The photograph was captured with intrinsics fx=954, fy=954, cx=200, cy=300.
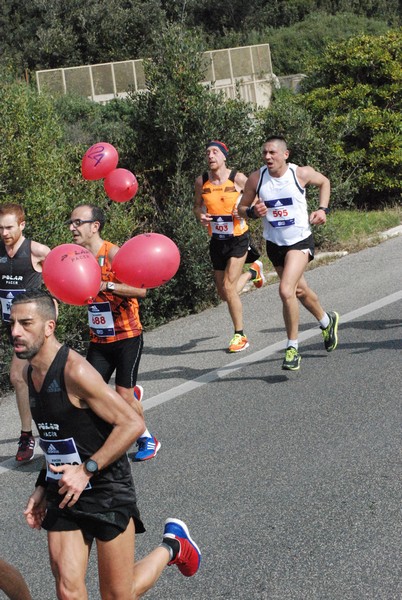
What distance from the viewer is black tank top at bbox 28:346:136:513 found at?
13.9 ft

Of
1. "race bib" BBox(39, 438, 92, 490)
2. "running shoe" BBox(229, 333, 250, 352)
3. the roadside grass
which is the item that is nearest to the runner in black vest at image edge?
"running shoe" BBox(229, 333, 250, 352)

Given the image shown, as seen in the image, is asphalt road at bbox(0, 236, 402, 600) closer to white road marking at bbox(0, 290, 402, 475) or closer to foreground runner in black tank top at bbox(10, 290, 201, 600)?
white road marking at bbox(0, 290, 402, 475)

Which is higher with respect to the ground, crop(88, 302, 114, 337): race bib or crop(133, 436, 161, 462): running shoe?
crop(88, 302, 114, 337): race bib

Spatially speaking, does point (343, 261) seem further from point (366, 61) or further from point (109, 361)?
point (109, 361)

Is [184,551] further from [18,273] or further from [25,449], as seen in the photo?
[18,273]

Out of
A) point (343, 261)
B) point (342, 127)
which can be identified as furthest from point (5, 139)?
point (342, 127)

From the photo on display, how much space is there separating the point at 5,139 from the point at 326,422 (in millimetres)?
4820

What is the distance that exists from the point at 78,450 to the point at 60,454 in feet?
0.31

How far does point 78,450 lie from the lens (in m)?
4.29

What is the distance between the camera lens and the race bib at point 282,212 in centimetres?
888

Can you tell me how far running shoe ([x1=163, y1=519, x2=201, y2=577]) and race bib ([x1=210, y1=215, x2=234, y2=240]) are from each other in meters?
5.28

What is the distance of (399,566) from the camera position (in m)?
5.00

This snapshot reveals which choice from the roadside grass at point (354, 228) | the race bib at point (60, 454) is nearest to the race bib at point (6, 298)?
the race bib at point (60, 454)

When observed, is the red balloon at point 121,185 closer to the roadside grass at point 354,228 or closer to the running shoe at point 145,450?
the running shoe at point 145,450
